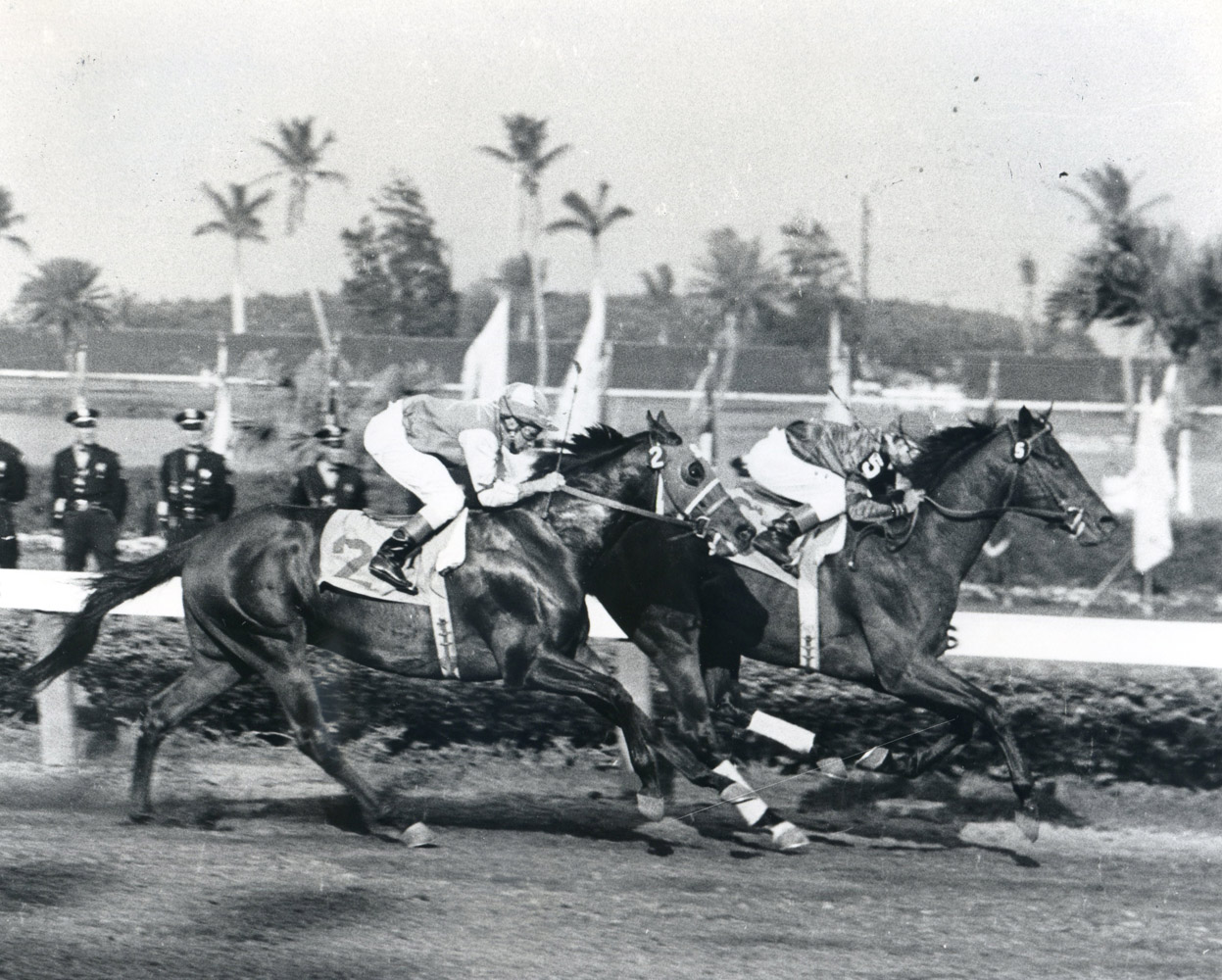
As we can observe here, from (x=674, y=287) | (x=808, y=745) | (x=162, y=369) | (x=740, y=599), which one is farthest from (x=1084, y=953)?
(x=162, y=369)

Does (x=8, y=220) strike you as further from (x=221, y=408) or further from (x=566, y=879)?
(x=566, y=879)

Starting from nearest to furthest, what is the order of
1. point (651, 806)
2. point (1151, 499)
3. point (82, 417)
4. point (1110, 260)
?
point (651, 806) < point (1110, 260) < point (82, 417) < point (1151, 499)

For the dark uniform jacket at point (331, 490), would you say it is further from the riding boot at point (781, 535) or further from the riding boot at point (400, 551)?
the riding boot at point (781, 535)

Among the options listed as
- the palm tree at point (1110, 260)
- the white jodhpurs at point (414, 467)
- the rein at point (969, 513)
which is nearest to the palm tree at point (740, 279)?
the rein at point (969, 513)

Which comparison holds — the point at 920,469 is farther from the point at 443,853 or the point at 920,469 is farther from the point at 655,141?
the point at 443,853

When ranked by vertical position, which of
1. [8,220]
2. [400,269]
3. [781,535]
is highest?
[8,220]

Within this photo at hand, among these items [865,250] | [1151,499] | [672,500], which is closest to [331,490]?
[672,500]

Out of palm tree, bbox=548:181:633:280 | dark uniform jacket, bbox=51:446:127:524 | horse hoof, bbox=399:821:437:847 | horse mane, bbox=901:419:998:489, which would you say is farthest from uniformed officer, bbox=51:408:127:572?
horse mane, bbox=901:419:998:489

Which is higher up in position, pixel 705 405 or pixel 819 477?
pixel 705 405

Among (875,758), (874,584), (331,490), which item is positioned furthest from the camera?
(331,490)
